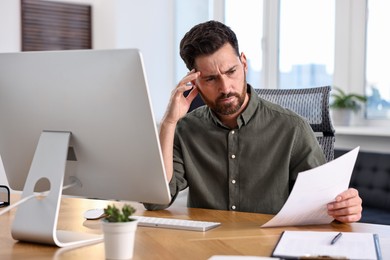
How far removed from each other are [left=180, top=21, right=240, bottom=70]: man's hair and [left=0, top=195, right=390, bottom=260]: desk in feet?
1.73

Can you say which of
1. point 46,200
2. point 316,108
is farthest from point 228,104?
point 46,200

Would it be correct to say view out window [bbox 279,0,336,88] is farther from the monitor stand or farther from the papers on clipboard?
the monitor stand

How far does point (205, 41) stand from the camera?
77.4 inches

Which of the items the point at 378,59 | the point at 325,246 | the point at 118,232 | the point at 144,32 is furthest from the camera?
the point at 144,32

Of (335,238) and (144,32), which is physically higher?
(144,32)

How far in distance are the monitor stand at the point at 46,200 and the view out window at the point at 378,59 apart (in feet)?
10.0

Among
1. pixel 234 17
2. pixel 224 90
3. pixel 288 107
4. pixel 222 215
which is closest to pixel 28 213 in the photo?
pixel 222 215

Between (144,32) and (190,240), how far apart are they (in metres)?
3.84

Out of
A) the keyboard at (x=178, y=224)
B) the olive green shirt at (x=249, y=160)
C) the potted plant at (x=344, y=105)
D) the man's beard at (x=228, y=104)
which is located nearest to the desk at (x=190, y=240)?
the keyboard at (x=178, y=224)

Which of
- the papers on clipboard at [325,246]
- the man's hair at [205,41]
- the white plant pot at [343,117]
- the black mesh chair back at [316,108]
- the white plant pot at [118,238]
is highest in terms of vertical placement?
the man's hair at [205,41]

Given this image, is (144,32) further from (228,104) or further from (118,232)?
(118,232)

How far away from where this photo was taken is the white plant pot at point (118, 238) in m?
1.24

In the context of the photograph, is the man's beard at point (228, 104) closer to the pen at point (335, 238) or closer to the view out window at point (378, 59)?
the pen at point (335, 238)

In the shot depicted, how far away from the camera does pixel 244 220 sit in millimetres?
1715
